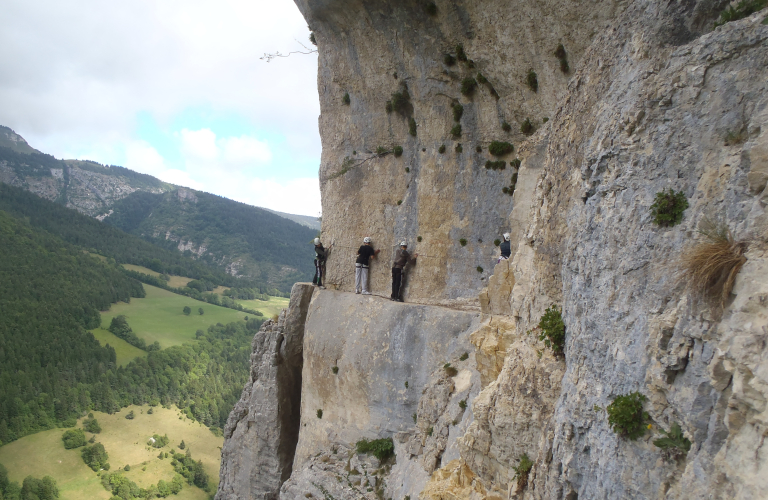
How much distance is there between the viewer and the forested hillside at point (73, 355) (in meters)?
76.4

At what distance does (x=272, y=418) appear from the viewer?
20500 mm

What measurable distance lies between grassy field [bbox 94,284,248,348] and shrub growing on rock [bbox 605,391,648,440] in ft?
369

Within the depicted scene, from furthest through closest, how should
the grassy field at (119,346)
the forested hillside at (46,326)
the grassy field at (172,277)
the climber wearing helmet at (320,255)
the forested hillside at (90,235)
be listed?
1. the grassy field at (172,277)
2. the forested hillside at (90,235)
3. the grassy field at (119,346)
4. the forested hillside at (46,326)
5. the climber wearing helmet at (320,255)

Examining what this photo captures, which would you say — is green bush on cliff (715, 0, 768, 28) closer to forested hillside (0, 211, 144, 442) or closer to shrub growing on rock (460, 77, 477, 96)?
shrub growing on rock (460, 77, 477, 96)

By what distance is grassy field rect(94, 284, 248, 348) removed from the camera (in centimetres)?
10933

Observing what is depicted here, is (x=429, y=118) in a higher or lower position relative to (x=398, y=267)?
higher

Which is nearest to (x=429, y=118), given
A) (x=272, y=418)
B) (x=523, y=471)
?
(x=523, y=471)

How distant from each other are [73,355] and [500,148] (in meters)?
95.6

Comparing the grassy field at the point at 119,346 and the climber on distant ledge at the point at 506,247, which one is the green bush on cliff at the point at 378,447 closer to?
the climber on distant ledge at the point at 506,247

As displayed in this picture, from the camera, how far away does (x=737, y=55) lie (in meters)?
6.36

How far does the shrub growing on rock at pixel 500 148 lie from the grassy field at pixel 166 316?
106 metres

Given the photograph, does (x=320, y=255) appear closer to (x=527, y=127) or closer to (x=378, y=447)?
(x=378, y=447)

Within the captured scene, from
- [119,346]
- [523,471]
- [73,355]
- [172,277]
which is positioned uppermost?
[523,471]

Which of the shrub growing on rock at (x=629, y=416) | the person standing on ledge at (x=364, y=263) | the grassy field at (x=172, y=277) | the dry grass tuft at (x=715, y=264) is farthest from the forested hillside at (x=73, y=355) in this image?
the dry grass tuft at (x=715, y=264)
